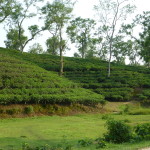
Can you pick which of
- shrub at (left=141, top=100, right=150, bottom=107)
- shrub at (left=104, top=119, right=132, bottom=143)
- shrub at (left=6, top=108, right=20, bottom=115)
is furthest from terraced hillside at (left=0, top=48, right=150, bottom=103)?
shrub at (left=104, top=119, right=132, bottom=143)

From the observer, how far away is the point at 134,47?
68.4 metres

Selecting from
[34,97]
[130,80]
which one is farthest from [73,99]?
[130,80]

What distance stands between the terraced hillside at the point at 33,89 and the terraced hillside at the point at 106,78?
5.15 meters

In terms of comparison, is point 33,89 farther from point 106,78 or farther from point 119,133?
point 106,78

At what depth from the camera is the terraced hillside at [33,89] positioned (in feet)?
73.4

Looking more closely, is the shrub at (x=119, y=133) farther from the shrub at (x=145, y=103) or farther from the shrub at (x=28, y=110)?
the shrub at (x=145, y=103)

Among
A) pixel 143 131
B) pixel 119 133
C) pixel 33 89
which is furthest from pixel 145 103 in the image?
pixel 119 133

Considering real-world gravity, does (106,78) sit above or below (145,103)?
above

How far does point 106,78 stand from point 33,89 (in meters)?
15.7

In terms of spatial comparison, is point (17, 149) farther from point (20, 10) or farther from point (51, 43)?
point (51, 43)

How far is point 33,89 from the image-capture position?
24156mm

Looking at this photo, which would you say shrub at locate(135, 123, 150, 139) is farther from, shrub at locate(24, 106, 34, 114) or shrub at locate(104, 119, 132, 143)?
shrub at locate(24, 106, 34, 114)

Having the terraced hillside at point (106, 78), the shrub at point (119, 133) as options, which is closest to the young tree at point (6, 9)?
the terraced hillside at point (106, 78)

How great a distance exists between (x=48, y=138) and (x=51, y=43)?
2434 inches
